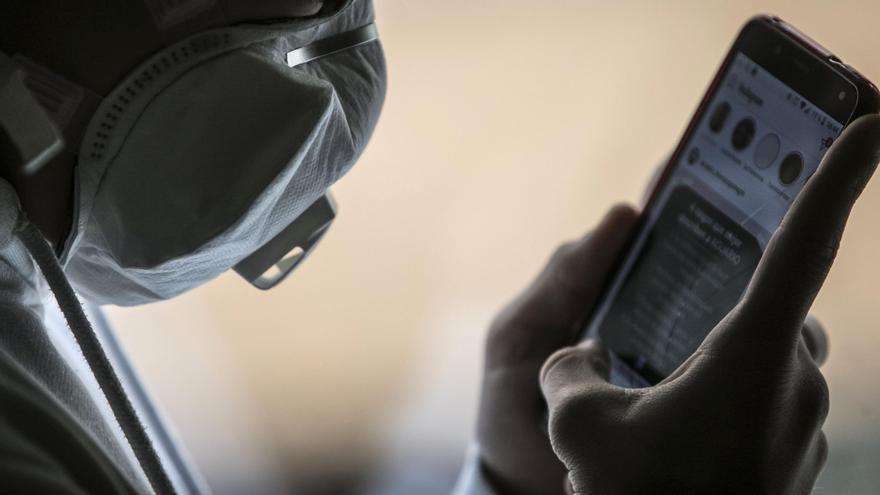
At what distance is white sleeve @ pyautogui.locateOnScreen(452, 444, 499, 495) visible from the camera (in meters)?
0.76

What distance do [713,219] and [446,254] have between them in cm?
48

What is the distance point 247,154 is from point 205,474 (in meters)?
0.83

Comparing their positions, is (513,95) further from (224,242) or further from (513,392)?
(224,242)

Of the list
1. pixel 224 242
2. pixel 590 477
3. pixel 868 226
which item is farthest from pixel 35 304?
pixel 868 226

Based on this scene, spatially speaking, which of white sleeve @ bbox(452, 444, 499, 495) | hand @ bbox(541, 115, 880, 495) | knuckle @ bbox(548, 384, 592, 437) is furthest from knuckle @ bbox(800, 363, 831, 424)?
white sleeve @ bbox(452, 444, 499, 495)

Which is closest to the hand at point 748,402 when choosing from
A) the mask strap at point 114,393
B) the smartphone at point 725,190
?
the smartphone at point 725,190

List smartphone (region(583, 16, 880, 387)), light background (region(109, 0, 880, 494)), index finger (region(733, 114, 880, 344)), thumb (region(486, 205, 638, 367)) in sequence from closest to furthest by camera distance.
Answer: index finger (region(733, 114, 880, 344))
smartphone (region(583, 16, 880, 387))
thumb (region(486, 205, 638, 367))
light background (region(109, 0, 880, 494))

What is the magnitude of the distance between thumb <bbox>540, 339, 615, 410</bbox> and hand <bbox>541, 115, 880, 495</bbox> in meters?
0.01

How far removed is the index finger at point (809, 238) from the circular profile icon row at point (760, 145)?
11cm

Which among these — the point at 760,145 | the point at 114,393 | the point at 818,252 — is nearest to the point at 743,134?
the point at 760,145

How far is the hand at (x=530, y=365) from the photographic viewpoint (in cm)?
71

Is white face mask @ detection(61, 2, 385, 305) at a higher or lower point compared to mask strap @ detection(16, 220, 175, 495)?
higher

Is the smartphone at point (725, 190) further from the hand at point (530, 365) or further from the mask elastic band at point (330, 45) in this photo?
the mask elastic band at point (330, 45)

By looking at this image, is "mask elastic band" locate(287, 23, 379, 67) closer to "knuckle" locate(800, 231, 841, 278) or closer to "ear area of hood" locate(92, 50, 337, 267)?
"ear area of hood" locate(92, 50, 337, 267)
